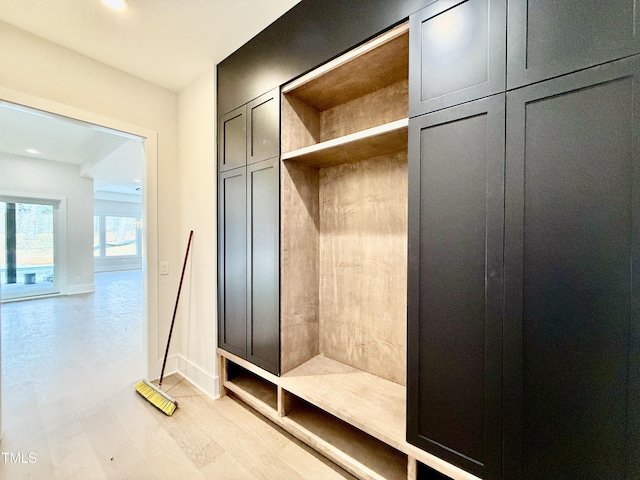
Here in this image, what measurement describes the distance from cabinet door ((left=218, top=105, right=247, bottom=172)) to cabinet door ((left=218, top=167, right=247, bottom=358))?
0.25 ft

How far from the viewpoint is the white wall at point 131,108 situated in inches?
73.4

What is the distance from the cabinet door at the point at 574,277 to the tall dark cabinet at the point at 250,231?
1.35 metres

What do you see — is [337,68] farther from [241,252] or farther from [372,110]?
[241,252]

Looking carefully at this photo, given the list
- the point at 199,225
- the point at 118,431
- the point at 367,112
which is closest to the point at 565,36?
the point at 367,112

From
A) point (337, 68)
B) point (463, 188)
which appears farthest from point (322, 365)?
point (337, 68)

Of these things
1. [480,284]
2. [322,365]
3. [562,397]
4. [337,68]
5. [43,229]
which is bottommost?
[322,365]

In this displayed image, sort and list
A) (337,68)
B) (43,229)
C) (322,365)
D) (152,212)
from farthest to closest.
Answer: (43,229) → (152,212) → (322,365) → (337,68)

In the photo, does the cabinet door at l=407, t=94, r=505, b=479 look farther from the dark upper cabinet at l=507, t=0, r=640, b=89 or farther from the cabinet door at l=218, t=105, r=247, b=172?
the cabinet door at l=218, t=105, r=247, b=172

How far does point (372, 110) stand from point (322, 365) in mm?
1920

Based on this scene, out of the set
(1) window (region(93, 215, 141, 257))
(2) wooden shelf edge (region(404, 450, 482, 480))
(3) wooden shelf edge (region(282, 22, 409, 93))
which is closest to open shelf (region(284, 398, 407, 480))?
(2) wooden shelf edge (region(404, 450, 482, 480))

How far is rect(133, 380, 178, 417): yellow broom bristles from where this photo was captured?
2.00 m

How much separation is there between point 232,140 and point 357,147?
1103mm

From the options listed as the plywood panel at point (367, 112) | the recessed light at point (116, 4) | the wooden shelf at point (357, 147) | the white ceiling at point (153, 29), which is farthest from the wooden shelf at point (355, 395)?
the recessed light at point (116, 4)

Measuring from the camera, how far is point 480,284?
3.48ft
